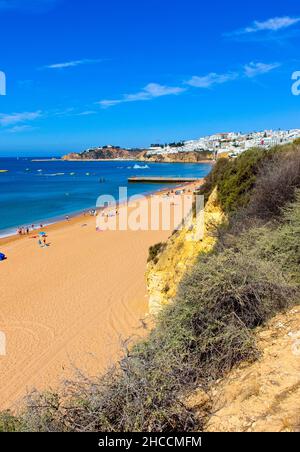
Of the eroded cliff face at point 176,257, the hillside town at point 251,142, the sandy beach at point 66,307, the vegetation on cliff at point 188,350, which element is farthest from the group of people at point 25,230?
the vegetation on cliff at point 188,350

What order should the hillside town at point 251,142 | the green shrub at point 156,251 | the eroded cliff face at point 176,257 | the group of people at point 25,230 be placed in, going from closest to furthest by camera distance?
1. the eroded cliff face at point 176,257
2. the green shrub at point 156,251
3. the group of people at point 25,230
4. the hillside town at point 251,142

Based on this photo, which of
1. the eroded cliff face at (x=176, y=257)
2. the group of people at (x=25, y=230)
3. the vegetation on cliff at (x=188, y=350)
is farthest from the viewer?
the group of people at (x=25, y=230)

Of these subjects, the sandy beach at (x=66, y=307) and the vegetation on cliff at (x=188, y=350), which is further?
the sandy beach at (x=66, y=307)

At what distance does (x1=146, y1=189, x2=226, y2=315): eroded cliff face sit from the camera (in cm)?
906

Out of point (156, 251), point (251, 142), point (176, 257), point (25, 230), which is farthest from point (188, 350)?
point (251, 142)

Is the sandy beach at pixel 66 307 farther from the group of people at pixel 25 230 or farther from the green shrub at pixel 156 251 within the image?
the group of people at pixel 25 230

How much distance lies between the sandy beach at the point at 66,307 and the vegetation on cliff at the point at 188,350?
58 cm

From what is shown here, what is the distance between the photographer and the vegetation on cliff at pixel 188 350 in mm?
2822

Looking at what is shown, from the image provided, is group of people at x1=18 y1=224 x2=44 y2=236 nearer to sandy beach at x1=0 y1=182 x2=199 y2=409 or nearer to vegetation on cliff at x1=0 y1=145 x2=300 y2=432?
sandy beach at x1=0 y1=182 x2=199 y2=409

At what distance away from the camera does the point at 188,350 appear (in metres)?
3.73

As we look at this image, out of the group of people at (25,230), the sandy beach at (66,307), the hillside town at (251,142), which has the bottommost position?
the sandy beach at (66,307)

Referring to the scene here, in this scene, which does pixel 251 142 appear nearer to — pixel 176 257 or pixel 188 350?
pixel 176 257

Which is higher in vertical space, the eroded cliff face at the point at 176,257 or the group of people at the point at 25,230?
the eroded cliff face at the point at 176,257
